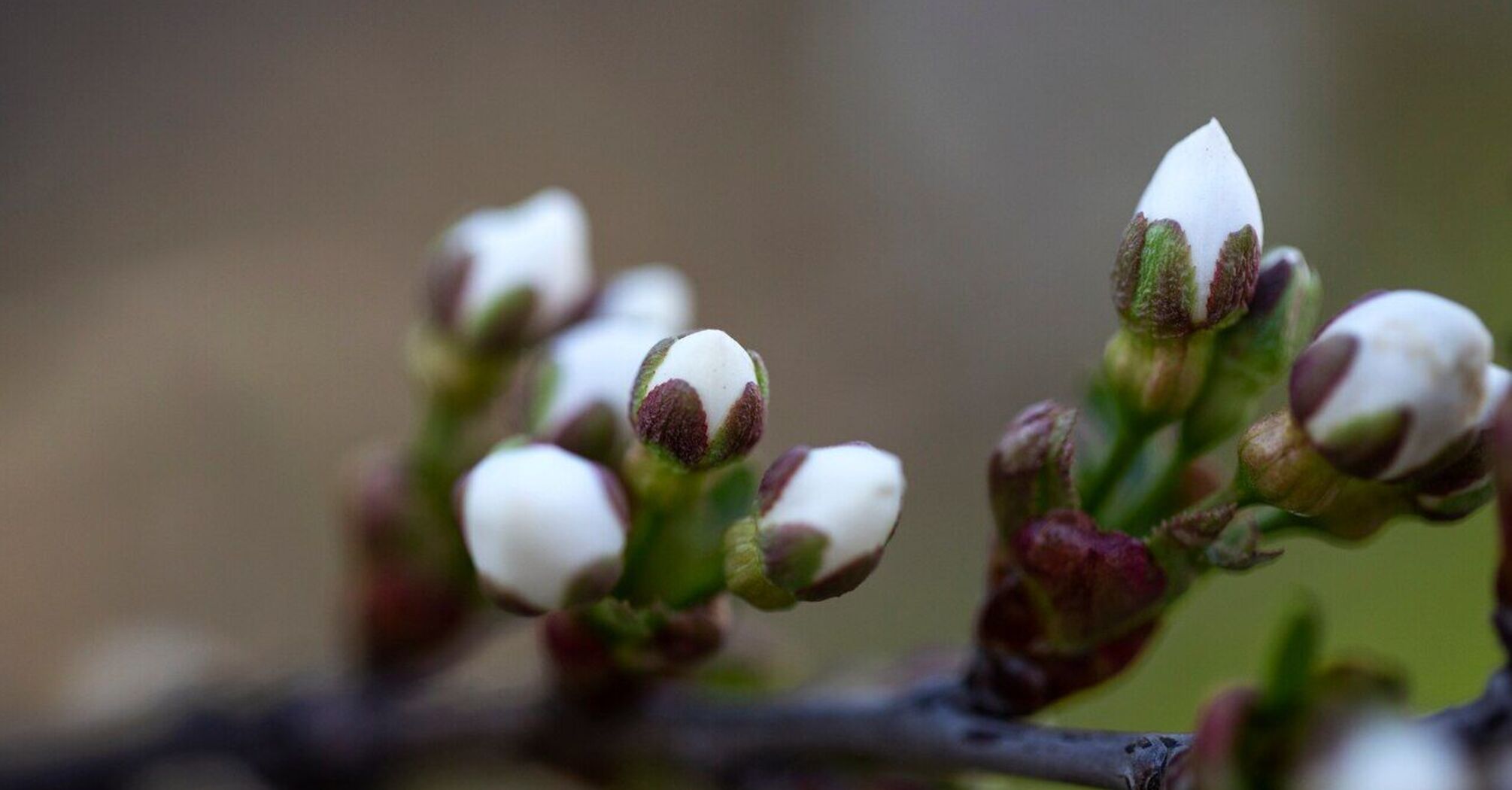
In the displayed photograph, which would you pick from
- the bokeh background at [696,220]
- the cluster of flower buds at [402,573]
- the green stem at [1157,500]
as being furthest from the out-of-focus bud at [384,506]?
the bokeh background at [696,220]

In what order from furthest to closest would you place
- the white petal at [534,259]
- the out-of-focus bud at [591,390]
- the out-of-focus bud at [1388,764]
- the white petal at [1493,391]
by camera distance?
the white petal at [534,259] < the out-of-focus bud at [591,390] < the white petal at [1493,391] < the out-of-focus bud at [1388,764]

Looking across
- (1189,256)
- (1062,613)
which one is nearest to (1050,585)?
(1062,613)

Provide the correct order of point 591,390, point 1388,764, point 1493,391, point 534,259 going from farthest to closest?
1. point 534,259
2. point 591,390
3. point 1493,391
4. point 1388,764

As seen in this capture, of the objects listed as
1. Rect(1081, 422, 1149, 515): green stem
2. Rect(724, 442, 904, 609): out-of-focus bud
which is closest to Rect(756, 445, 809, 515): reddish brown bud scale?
Rect(724, 442, 904, 609): out-of-focus bud

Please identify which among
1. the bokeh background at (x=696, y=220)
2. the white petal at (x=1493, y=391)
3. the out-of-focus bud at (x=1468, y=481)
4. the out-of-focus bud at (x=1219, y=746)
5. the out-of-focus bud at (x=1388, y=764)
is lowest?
Answer: the out-of-focus bud at (x=1388, y=764)

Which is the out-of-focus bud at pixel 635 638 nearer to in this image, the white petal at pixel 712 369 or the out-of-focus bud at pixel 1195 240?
the white petal at pixel 712 369

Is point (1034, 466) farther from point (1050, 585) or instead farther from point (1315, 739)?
point (1315, 739)

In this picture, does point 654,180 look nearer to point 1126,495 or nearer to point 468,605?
point 468,605
